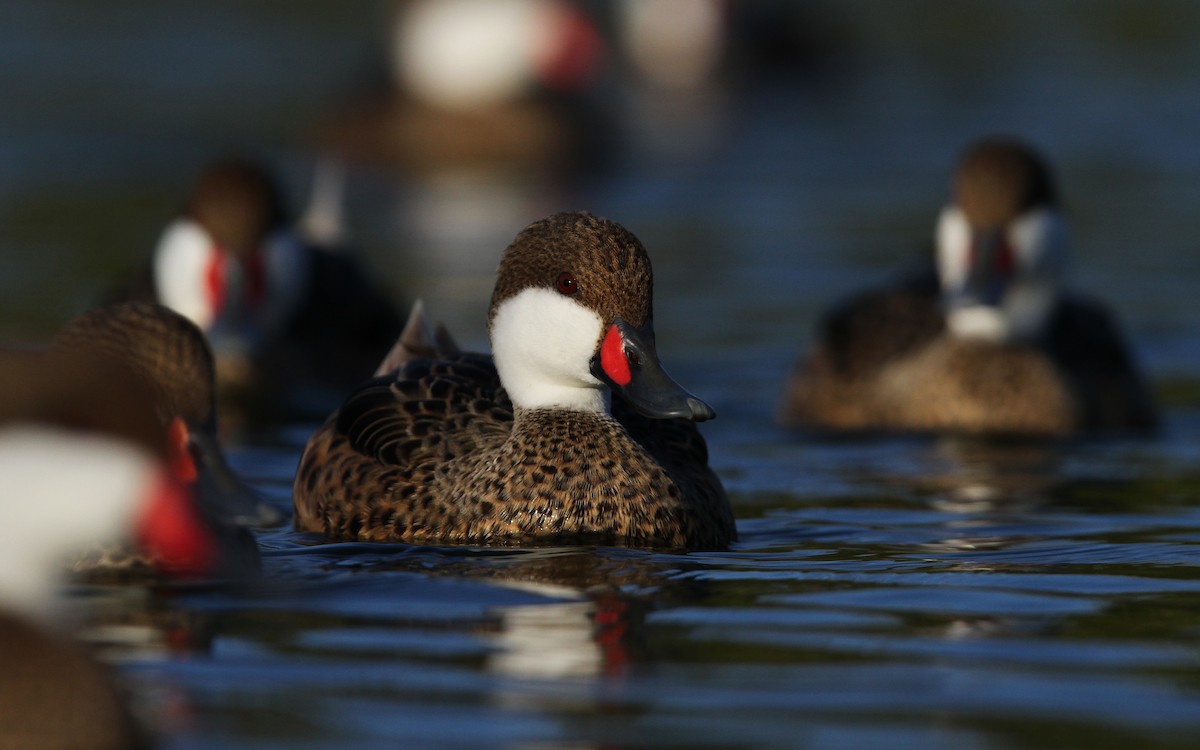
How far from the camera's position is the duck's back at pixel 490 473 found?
8.16 m

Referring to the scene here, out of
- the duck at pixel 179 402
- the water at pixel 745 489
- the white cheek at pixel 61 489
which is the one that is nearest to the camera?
the white cheek at pixel 61 489

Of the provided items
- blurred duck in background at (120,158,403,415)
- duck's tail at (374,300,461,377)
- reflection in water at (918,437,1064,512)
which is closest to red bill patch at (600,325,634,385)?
duck's tail at (374,300,461,377)

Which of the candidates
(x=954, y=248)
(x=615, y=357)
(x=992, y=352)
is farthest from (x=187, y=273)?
(x=615, y=357)

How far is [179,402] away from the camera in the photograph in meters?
7.30

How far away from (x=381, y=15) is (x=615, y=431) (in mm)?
22257

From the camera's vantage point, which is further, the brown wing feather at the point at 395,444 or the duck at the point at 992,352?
the duck at the point at 992,352

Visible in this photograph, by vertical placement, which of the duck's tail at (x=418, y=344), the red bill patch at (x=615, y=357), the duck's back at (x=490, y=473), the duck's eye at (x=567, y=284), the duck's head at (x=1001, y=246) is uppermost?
the duck's head at (x=1001, y=246)

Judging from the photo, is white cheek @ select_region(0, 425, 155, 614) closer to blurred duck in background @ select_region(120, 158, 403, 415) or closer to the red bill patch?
the red bill patch

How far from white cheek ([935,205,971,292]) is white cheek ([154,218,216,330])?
3885 millimetres

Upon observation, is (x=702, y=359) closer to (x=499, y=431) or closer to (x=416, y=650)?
(x=499, y=431)

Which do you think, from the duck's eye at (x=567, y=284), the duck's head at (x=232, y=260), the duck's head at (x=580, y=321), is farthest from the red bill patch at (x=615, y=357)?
the duck's head at (x=232, y=260)

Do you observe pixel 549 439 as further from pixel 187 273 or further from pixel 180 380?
pixel 187 273

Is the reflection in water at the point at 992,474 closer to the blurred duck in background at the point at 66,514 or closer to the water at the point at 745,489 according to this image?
the water at the point at 745,489

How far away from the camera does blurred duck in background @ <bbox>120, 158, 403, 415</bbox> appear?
1307 cm
